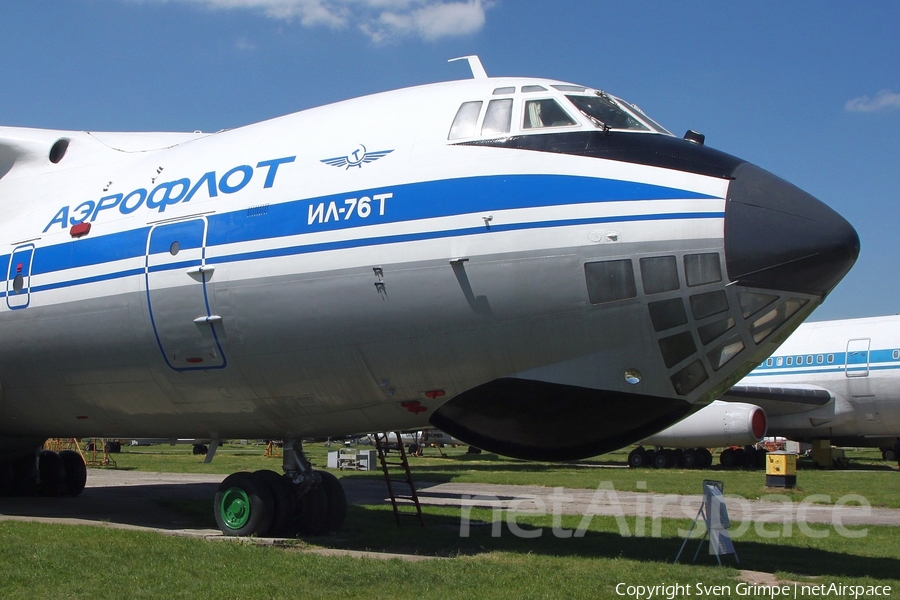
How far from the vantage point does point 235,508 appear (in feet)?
34.5

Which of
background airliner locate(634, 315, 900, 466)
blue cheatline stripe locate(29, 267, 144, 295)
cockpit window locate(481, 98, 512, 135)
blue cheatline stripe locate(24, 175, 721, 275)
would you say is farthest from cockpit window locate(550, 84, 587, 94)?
background airliner locate(634, 315, 900, 466)

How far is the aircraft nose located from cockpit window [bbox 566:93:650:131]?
4.87 feet

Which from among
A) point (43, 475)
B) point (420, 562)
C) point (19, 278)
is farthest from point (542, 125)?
point (43, 475)

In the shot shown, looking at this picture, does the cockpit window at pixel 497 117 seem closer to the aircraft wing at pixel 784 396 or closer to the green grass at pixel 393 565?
the green grass at pixel 393 565

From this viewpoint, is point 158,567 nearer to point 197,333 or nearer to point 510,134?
point 197,333

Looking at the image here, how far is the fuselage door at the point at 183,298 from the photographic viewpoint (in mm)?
9797

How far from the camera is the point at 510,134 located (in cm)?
894

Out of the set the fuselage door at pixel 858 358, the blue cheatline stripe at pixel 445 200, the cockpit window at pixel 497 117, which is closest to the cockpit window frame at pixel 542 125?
the cockpit window at pixel 497 117

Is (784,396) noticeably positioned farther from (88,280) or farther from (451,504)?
(88,280)

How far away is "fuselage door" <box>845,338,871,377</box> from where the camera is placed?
2811 centimetres

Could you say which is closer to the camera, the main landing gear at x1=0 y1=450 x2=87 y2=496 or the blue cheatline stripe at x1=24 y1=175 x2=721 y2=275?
the blue cheatline stripe at x1=24 y1=175 x2=721 y2=275

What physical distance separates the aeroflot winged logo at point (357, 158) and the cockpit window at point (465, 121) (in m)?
0.71

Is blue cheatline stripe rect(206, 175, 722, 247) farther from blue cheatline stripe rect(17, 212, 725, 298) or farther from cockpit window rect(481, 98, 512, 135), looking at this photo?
cockpit window rect(481, 98, 512, 135)

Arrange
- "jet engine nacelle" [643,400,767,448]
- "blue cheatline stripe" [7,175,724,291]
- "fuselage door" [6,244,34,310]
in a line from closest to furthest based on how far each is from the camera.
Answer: "blue cheatline stripe" [7,175,724,291] → "fuselage door" [6,244,34,310] → "jet engine nacelle" [643,400,767,448]
